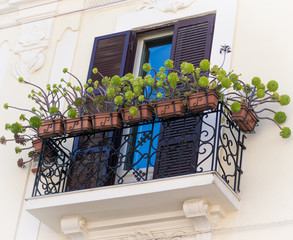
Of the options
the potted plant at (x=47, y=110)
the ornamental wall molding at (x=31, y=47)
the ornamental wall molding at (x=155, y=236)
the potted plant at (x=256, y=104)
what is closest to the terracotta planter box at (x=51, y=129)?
the potted plant at (x=47, y=110)

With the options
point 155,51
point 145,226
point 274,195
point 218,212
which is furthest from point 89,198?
point 155,51

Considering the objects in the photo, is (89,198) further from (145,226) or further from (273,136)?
(273,136)

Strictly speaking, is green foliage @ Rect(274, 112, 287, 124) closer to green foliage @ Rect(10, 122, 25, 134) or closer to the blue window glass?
the blue window glass

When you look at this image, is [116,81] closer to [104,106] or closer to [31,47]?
[104,106]

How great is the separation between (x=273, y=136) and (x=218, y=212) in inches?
34.4

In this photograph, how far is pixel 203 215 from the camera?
24.1 ft

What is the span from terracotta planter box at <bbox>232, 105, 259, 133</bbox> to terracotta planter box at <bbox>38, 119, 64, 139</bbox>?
161 centimetres

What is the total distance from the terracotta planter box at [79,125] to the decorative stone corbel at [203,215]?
1176 mm

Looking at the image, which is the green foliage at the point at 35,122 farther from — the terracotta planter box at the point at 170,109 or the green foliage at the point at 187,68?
the green foliage at the point at 187,68

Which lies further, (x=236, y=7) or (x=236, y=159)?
(x=236, y=7)

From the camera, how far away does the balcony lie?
7.36m

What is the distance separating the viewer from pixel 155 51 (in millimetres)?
9133

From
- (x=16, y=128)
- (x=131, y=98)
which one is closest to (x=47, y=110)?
(x=16, y=128)

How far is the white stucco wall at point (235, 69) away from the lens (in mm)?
7387
